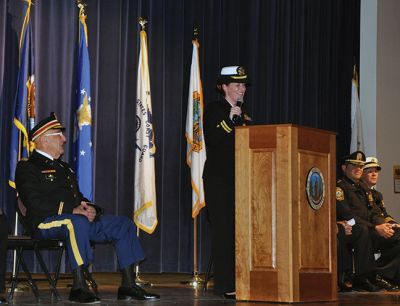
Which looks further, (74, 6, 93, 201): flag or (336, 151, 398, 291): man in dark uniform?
(336, 151, 398, 291): man in dark uniform

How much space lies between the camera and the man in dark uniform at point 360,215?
686 cm

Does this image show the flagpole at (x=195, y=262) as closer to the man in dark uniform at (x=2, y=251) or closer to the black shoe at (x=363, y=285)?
the black shoe at (x=363, y=285)

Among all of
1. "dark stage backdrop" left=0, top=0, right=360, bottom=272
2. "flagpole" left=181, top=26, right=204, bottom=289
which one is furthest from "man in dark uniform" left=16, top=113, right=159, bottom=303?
"flagpole" left=181, top=26, right=204, bottom=289

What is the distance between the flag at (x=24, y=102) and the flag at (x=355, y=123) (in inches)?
172

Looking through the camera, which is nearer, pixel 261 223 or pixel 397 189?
pixel 261 223

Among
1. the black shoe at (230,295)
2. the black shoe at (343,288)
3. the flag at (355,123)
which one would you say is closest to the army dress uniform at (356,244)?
the black shoe at (343,288)

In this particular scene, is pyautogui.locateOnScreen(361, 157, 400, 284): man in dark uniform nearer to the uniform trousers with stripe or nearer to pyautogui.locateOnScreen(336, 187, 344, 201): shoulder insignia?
pyautogui.locateOnScreen(336, 187, 344, 201): shoulder insignia

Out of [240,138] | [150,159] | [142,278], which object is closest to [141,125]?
[150,159]

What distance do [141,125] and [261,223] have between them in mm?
2467

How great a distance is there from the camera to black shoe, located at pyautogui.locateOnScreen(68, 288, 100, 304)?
480 centimetres

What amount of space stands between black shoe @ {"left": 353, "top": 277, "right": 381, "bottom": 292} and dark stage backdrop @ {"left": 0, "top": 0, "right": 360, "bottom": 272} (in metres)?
1.68

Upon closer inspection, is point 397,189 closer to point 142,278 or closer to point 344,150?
point 344,150

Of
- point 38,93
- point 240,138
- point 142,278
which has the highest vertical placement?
point 38,93

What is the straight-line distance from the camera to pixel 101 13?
743 cm
